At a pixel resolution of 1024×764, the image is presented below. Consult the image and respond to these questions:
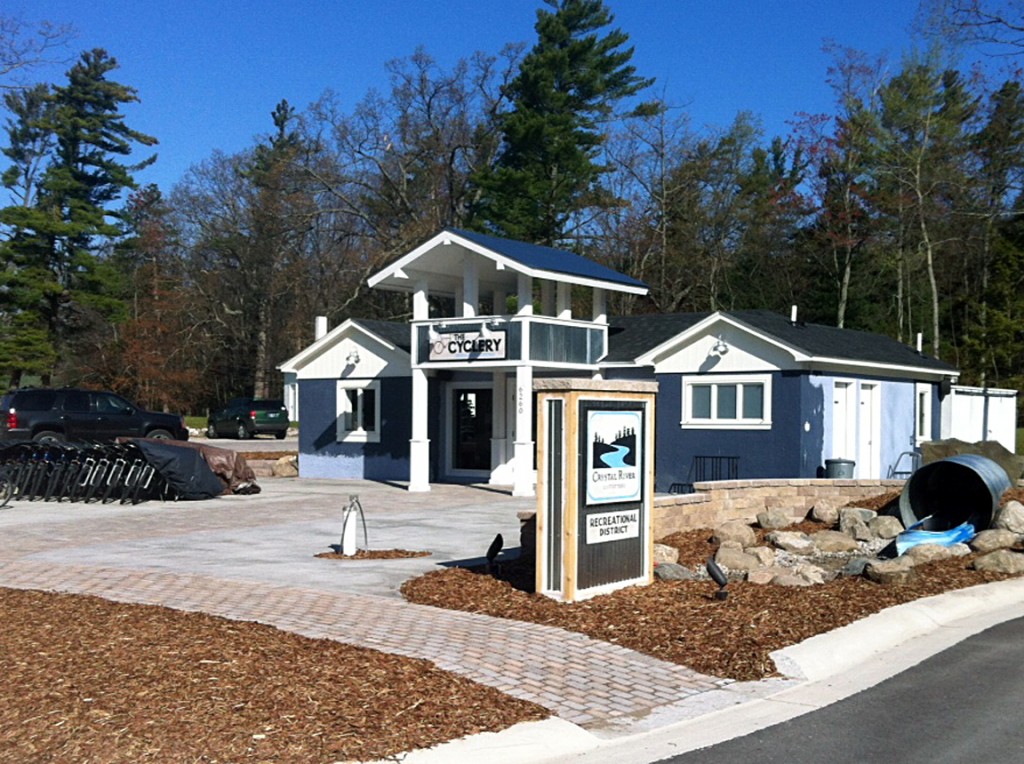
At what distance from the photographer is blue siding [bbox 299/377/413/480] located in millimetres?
28016

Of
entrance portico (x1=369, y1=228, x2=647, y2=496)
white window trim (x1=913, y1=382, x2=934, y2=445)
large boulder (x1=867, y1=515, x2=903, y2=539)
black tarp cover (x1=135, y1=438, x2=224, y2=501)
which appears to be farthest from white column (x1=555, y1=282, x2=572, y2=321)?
large boulder (x1=867, y1=515, x2=903, y2=539)

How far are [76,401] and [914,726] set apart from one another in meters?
25.6

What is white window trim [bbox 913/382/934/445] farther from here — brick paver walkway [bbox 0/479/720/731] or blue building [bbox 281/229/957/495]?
brick paver walkway [bbox 0/479/720/731]

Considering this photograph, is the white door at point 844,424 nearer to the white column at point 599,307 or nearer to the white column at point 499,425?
the white column at point 599,307

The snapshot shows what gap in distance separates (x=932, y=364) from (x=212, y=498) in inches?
672

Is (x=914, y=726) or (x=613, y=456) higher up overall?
(x=613, y=456)

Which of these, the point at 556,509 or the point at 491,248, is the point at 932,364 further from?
the point at 556,509

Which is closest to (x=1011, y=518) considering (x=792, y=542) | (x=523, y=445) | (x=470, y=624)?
(x=792, y=542)

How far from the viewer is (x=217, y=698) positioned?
21.7 ft

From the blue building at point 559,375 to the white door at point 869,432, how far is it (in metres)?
0.04

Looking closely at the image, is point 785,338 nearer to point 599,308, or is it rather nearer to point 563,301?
point 599,308

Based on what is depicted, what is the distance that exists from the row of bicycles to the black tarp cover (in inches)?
6.5

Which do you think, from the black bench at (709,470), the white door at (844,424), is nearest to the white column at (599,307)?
the black bench at (709,470)

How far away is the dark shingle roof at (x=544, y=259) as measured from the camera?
24641mm
